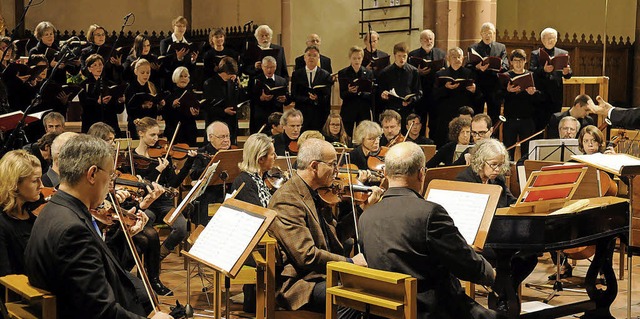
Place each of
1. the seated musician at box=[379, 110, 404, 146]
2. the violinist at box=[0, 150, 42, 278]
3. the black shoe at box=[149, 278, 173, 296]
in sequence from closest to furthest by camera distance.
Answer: the violinist at box=[0, 150, 42, 278]
the black shoe at box=[149, 278, 173, 296]
the seated musician at box=[379, 110, 404, 146]

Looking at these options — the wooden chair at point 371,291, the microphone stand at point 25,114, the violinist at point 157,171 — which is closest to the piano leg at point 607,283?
the wooden chair at point 371,291

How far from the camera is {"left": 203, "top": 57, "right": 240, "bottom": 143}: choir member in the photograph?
30.1ft

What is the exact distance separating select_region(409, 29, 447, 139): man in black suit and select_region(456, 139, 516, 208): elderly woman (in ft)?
14.0

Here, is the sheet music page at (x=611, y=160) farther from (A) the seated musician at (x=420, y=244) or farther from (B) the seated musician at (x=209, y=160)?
(B) the seated musician at (x=209, y=160)

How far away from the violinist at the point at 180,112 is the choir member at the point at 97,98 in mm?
494

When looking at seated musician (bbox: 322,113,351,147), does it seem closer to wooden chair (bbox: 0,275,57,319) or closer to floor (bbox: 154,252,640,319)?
floor (bbox: 154,252,640,319)

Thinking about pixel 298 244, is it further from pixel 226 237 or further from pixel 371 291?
pixel 371 291

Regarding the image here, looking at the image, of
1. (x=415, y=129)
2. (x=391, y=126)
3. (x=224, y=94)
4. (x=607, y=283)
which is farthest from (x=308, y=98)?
(x=607, y=283)

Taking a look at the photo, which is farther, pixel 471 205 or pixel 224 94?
pixel 224 94

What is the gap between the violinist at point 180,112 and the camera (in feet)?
29.5

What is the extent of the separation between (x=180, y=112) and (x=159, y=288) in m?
3.33

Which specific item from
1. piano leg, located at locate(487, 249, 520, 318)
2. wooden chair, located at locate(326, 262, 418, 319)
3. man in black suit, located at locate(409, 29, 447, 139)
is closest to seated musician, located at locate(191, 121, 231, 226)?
piano leg, located at locate(487, 249, 520, 318)

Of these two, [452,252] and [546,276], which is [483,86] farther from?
[452,252]

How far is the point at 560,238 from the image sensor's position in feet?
15.7
